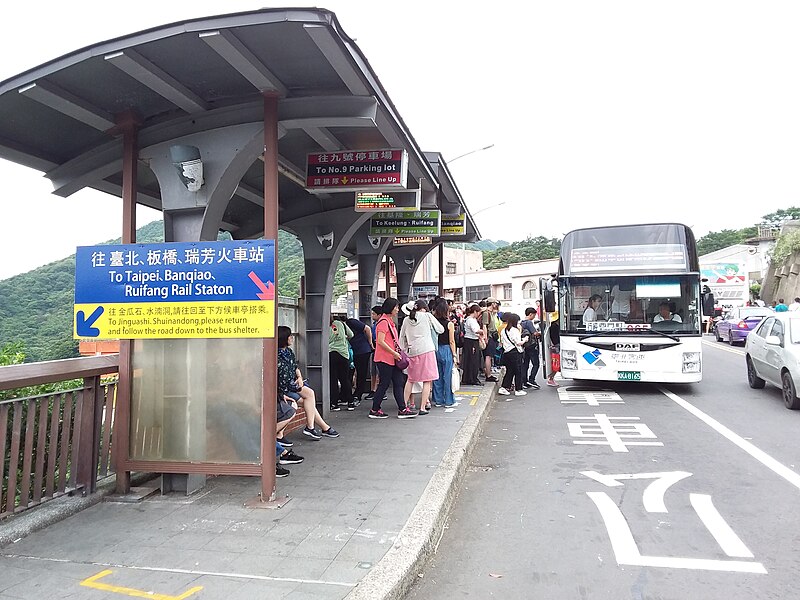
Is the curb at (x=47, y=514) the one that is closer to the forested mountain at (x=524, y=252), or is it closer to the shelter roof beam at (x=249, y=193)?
the shelter roof beam at (x=249, y=193)

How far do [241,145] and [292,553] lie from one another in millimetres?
3352

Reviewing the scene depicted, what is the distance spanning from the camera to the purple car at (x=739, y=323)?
930 inches

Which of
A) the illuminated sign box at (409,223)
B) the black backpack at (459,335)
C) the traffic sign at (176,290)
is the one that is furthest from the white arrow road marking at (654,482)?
the black backpack at (459,335)

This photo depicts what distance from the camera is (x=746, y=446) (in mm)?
7391

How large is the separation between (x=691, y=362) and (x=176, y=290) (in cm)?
952

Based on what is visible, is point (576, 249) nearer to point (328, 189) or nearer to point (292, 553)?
point (328, 189)

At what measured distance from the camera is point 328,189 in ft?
22.5

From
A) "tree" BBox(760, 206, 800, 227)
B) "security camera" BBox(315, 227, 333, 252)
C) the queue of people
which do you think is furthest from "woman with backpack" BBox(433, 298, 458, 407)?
"tree" BBox(760, 206, 800, 227)

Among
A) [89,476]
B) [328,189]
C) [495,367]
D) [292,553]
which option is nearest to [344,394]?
[328,189]

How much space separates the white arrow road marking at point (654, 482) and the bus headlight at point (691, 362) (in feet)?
17.4

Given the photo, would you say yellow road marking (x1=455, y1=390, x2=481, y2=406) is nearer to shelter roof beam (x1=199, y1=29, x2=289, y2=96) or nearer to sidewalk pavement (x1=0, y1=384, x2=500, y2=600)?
sidewalk pavement (x1=0, y1=384, x2=500, y2=600)

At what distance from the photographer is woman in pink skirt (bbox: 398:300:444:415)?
29.8 feet

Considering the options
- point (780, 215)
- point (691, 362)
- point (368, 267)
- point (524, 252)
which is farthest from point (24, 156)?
point (780, 215)

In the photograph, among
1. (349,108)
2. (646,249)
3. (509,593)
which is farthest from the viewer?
(646,249)
